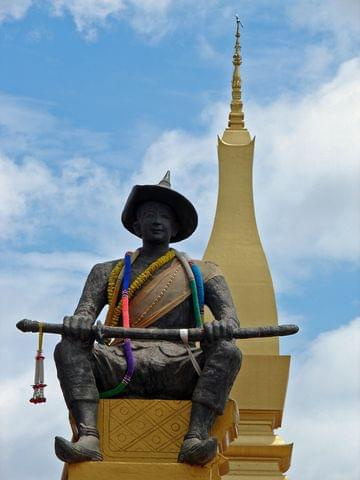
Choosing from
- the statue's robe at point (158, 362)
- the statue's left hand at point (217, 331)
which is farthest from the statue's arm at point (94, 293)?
the statue's left hand at point (217, 331)

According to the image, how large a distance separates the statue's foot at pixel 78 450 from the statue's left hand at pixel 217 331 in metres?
1.28

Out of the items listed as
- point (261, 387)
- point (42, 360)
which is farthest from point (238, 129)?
point (42, 360)

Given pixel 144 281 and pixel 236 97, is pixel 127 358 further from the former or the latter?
pixel 236 97

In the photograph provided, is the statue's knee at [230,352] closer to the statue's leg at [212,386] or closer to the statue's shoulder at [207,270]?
the statue's leg at [212,386]

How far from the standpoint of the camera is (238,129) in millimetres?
25234

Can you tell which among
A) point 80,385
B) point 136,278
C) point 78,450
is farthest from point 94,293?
point 78,450

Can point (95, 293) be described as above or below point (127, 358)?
above

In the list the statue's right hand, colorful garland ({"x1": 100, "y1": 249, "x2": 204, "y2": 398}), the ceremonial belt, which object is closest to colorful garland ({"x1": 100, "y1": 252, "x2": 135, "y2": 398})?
colorful garland ({"x1": 100, "y1": 249, "x2": 204, "y2": 398})

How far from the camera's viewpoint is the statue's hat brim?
16.2 meters

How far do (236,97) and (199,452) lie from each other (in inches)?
437

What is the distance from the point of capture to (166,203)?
16344mm

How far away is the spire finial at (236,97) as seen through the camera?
82.4ft

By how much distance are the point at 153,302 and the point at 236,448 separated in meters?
7.65

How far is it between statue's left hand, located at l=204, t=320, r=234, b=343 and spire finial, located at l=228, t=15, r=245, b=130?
33.6 ft
